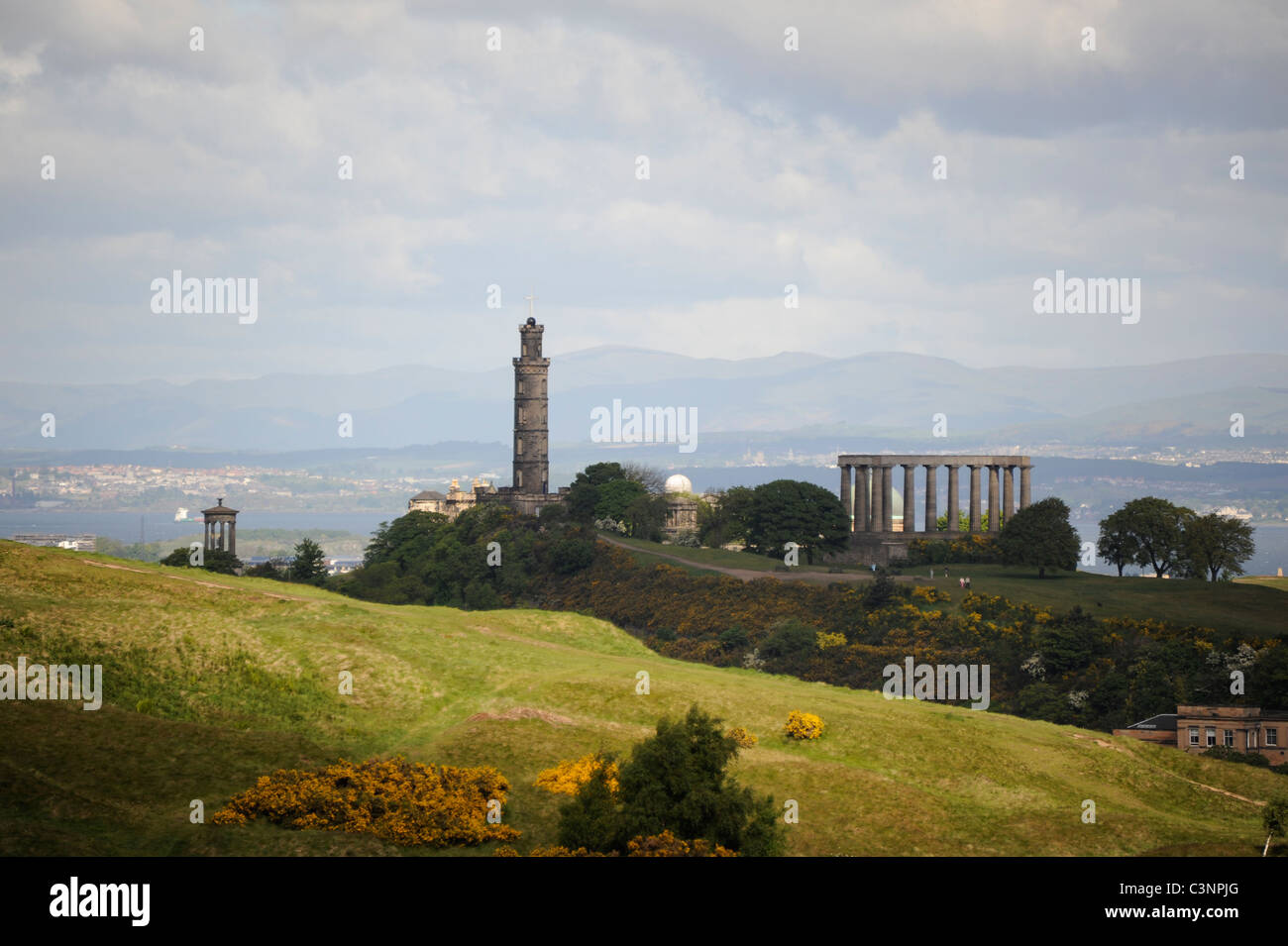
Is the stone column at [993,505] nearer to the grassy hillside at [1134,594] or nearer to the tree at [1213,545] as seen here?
the grassy hillside at [1134,594]

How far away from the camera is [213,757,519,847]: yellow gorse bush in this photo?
118 feet

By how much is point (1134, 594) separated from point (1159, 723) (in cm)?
3148

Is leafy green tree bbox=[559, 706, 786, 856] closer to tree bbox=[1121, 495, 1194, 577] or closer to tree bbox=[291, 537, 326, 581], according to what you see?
tree bbox=[291, 537, 326, 581]

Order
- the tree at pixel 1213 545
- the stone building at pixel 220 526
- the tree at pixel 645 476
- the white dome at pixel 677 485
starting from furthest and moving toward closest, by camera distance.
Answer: the white dome at pixel 677 485 < the tree at pixel 645 476 < the stone building at pixel 220 526 < the tree at pixel 1213 545

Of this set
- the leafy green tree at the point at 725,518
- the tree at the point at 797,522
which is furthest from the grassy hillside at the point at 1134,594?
the leafy green tree at the point at 725,518

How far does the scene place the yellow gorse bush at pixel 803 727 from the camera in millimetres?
47188

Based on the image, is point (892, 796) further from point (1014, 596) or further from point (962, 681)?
point (1014, 596)

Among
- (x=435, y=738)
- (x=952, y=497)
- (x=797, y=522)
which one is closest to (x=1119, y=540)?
(x=797, y=522)

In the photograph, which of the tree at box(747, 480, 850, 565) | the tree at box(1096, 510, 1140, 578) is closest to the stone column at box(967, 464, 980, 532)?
the tree at box(747, 480, 850, 565)

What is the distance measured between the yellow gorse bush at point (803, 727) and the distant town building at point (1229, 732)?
22.4m

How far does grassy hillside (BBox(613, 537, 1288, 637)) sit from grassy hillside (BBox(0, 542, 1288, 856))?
37.9 metres

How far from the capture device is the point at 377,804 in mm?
37125

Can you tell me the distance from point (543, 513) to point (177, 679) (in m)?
100.0
